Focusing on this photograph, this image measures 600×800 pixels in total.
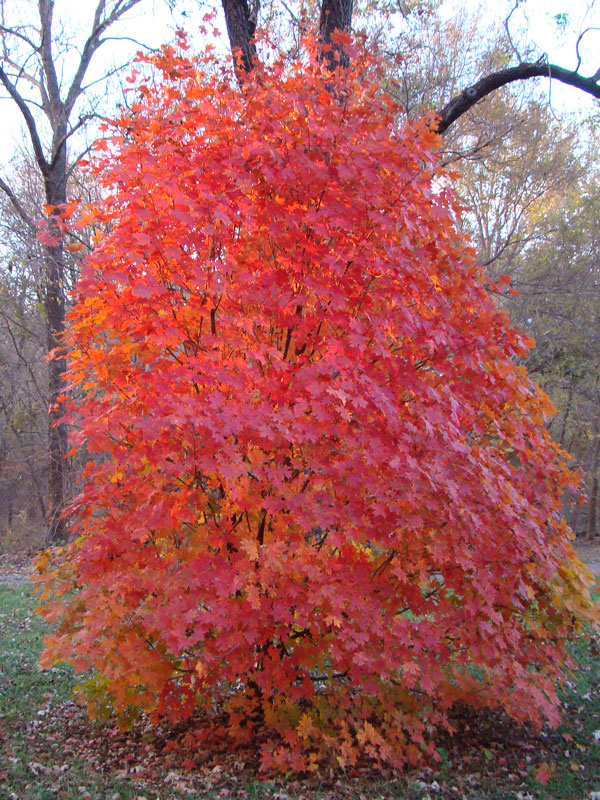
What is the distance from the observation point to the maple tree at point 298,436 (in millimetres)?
2934

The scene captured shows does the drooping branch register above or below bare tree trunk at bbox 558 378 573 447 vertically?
above

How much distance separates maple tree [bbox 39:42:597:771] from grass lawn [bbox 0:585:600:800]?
19 cm

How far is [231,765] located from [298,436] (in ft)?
6.39

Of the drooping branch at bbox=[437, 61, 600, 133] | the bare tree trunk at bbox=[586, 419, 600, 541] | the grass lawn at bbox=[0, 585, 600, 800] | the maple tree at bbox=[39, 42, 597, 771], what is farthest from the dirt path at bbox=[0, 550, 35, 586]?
the bare tree trunk at bbox=[586, 419, 600, 541]

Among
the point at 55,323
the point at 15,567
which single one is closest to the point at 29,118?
the point at 55,323

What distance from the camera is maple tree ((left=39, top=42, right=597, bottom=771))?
2934mm

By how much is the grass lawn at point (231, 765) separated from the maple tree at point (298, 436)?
193 mm

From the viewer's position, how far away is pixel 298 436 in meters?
2.79

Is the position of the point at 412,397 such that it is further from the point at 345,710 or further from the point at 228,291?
the point at 345,710

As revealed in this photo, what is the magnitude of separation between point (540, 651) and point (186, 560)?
6.65 ft

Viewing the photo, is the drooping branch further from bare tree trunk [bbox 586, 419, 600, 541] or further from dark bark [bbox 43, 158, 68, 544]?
bare tree trunk [bbox 586, 419, 600, 541]

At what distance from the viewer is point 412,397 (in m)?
3.33

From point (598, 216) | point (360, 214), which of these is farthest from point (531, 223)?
point (360, 214)

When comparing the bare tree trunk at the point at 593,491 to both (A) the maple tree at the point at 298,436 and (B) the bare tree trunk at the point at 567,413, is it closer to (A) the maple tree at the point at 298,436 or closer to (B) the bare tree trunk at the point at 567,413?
(B) the bare tree trunk at the point at 567,413
